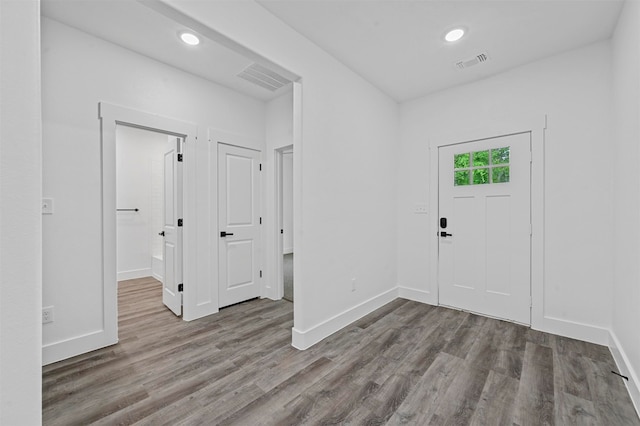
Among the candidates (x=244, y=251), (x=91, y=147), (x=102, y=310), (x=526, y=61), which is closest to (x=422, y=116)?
(x=526, y=61)

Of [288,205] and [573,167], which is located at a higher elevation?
[573,167]

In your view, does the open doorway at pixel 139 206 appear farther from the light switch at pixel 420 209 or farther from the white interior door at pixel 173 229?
the light switch at pixel 420 209

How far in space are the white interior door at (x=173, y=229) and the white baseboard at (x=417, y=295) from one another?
2906mm

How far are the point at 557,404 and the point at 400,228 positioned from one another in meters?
2.47

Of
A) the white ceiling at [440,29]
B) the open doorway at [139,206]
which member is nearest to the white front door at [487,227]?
the white ceiling at [440,29]

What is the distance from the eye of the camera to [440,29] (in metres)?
2.45

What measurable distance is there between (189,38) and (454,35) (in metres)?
2.42

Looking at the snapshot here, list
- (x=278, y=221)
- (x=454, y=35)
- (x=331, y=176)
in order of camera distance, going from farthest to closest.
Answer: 1. (x=278, y=221)
2. (x=331, y=176)
3. (x=454, y=35)

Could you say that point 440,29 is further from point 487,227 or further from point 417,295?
point 417,295

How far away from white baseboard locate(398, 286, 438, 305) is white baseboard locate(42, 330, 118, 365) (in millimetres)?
3372

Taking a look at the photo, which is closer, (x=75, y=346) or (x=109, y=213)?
(x=75, y=346)

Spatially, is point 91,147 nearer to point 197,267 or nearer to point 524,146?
point 197,267

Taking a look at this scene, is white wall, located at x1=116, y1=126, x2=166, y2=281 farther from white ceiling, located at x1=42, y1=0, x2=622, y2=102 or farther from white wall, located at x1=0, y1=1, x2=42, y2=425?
white wall, located at x1=0, y1=1, x2=42, y2=425

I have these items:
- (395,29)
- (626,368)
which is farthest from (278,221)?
(626,368)
